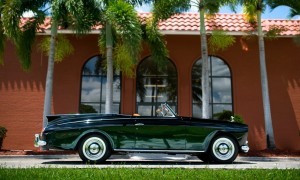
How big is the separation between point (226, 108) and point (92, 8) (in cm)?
741

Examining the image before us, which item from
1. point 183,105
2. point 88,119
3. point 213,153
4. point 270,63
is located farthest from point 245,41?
point 88,119

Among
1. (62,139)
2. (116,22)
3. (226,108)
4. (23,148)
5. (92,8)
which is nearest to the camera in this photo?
(62,139)

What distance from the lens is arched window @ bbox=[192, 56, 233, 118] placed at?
1503 centimetres

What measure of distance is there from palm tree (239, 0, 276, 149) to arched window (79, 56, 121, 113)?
6.12 metres

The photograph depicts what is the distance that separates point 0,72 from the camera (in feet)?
48.4

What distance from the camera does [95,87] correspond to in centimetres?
1512

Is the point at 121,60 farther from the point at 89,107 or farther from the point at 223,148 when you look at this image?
the point at 223,148

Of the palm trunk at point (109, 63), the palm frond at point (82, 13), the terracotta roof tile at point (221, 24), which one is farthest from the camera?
the terracotta roof tile at point (221, 24)

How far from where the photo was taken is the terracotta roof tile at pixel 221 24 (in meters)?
14.4

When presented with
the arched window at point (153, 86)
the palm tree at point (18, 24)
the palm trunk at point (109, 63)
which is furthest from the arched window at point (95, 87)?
the palm tree at point (18, 24)

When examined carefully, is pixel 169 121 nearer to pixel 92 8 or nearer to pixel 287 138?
pixel 92 8

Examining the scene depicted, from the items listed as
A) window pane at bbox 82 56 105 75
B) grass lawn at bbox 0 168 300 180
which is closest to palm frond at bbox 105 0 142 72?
window pane at bbox 82 56 105 75

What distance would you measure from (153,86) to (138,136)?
785 cm

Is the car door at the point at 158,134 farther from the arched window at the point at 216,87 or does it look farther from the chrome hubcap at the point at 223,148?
the arched window at the point at 216,87
